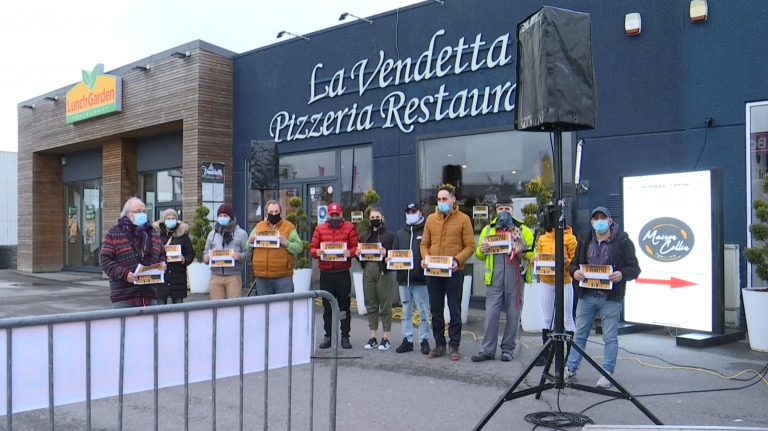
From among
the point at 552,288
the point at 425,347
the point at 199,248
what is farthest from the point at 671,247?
the point at 199,248

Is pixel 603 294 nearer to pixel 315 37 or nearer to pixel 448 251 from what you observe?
pixel 448 251

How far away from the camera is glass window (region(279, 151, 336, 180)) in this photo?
14.6 metres

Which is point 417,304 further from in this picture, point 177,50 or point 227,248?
point 177,50

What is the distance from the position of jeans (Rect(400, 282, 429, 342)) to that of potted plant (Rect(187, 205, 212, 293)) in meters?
7.71

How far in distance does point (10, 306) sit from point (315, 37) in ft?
28.4

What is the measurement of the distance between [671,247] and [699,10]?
11.6 feet

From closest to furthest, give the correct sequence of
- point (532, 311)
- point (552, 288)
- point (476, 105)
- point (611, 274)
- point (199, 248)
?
point (611, 274) < point (552, 288) < point (532, 311) < point (476, 105) < point (199, 248)

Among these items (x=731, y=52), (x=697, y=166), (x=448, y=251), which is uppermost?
(x=731, y=52)

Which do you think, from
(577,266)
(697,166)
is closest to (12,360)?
(577,266)

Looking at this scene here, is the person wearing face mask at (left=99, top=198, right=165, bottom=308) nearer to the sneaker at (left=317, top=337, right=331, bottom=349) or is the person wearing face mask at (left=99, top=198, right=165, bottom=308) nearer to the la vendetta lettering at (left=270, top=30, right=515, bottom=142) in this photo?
the sneaker at (left=317, top=337, right=331, bottom=349)

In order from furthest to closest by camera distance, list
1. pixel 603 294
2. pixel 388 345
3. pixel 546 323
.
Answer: pixel 388 345, pixel 546 323, pixel 603 294

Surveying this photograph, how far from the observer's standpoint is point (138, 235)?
261 inches

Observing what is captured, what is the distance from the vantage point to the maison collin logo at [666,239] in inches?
343

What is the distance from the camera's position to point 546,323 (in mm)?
7438
